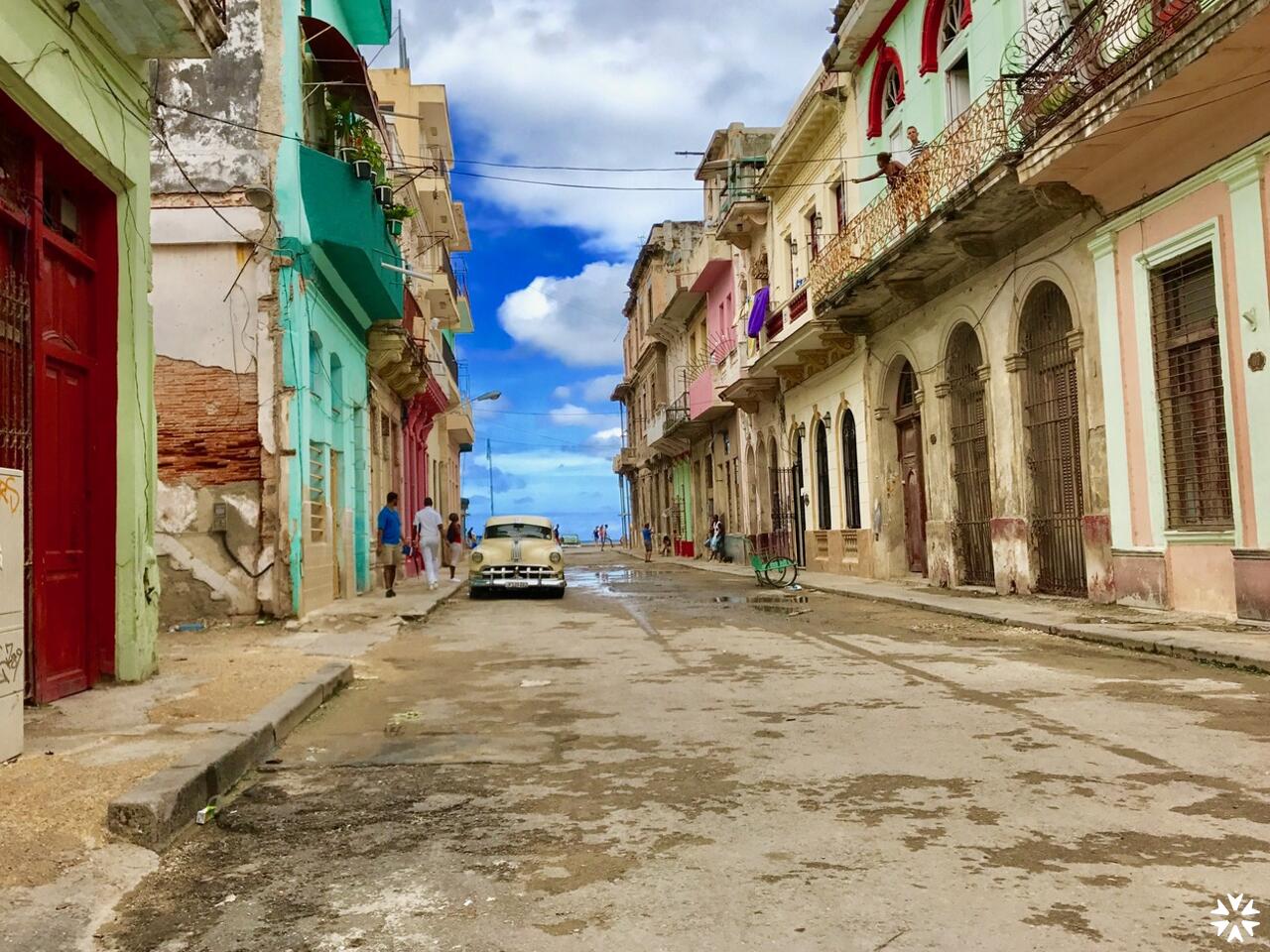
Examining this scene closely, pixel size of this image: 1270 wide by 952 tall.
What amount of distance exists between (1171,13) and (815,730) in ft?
27.1

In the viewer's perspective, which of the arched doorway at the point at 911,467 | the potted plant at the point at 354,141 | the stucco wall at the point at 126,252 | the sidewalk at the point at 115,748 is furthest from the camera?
the arched doorway at the point at 911,467

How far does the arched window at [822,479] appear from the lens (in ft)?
83.3

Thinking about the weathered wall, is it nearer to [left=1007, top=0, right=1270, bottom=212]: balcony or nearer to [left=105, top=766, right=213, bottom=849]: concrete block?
[left=1007, top=0, right=1270, bottom=212]: balcony

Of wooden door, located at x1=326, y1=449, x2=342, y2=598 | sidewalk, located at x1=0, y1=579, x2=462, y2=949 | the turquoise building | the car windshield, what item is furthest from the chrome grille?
sidewalk, located at x1=0, y1=579, x2=462, y2=949

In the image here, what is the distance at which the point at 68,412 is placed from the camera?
775 centimetres

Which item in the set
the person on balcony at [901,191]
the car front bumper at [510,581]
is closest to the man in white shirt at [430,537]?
the car front bumper at [510,581]

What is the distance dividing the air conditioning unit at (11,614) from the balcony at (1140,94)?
9746 mm

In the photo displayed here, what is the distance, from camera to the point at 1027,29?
1429 centimetres

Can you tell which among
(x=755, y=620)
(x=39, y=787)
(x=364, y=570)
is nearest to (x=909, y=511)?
(x=755, y=620)

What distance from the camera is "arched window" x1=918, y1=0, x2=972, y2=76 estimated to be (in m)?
17.2

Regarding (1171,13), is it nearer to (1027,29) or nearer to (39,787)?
(1027,29)

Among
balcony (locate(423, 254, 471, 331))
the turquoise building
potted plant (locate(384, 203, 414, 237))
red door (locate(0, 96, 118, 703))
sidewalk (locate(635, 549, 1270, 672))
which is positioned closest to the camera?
red door (locate(0, 96, 118, 703))

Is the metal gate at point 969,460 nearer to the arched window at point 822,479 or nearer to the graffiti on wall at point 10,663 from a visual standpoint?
the arched window at point 822,479

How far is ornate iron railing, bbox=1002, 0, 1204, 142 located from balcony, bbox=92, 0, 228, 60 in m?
8.35
